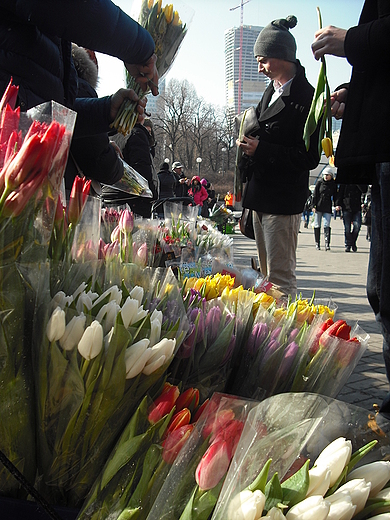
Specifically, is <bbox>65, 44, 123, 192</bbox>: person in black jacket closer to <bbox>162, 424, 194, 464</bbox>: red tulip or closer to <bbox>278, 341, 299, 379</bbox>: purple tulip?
<bbox>278, 341, 299, 379</bbox>: purple tulip

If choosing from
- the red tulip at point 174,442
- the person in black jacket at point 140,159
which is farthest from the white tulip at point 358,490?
the person in black jacket at point 140,159

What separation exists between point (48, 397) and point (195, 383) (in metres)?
0.39

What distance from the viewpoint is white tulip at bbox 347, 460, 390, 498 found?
862 mm

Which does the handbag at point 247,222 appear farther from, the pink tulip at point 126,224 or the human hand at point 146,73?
the pink tulip at point 126,224

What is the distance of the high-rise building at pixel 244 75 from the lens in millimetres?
7559

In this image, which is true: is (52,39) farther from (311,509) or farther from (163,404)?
(311,509)

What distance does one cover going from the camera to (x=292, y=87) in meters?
3.86

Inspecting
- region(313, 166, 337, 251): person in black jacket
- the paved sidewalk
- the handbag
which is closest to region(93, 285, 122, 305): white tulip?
the paved sidewalk

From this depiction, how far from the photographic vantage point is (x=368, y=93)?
216 centimetres

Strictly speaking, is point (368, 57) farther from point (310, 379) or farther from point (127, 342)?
point (127, 342)

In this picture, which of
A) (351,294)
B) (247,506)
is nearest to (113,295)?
(247,506)

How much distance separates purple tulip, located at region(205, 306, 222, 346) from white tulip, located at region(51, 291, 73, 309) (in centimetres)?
41

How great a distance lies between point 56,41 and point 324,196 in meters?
12.8

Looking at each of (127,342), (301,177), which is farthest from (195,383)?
(301,177)
